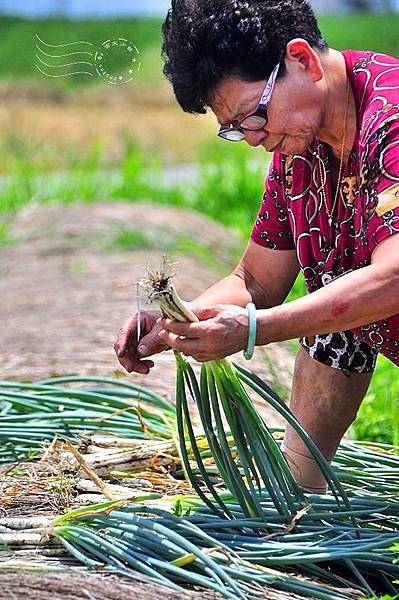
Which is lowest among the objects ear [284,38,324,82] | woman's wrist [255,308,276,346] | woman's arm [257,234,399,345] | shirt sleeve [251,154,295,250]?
woman's wrist [255,308,276,346]

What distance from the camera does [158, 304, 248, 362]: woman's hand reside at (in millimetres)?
2221

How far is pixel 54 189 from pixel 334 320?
5849mm

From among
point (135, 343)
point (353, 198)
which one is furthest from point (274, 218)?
point (135, 343)

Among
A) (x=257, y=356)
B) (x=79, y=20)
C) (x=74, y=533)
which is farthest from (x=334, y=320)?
(x=79, y=20)

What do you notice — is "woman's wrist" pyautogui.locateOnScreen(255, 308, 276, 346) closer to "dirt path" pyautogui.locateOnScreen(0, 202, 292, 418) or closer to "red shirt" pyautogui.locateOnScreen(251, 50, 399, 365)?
"red shirt" pyautogui.locateOnScreen(251, 50, 399, 365)

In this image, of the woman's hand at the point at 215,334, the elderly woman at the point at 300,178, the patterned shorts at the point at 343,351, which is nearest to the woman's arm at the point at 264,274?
the elderly woman at the point at 300,178

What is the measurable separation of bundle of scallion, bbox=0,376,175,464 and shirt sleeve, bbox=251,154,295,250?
59cm

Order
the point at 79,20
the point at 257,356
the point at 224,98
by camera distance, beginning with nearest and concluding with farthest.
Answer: the point at 224,98 → the point at 257,356 → the point at 79,20

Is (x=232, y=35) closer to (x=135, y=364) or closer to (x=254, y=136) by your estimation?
(x=254, y=136)

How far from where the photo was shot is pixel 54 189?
25.9 feet

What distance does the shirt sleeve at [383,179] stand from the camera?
2258mm

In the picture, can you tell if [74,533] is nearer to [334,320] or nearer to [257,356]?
[334,320]

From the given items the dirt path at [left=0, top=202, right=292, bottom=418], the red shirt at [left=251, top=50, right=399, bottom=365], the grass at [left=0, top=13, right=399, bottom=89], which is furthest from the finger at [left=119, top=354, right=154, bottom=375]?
the grass at [left=0, top=13, right=399, bottom=89]

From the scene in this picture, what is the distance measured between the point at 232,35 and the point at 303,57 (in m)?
0.14
